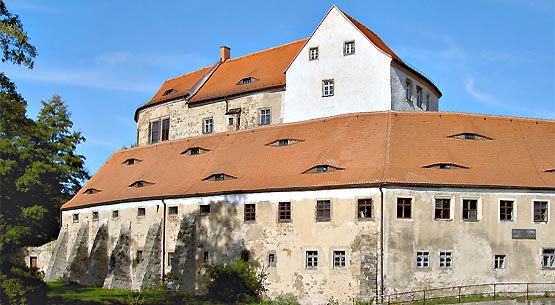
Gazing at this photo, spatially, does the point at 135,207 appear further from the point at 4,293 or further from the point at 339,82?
the point at 4,293

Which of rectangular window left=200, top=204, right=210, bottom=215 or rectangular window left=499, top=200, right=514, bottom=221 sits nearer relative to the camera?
rectangular window left=499, top=200, right=514, bottom=221

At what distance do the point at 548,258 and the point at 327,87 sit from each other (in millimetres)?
15736

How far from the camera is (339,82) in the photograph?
39938 mm

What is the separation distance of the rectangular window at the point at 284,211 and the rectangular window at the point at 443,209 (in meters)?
7.10

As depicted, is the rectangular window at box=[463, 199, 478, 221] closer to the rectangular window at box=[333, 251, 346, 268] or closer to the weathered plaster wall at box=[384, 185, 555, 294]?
the weathered plaster wall at box=[384, 185, 555, 294]

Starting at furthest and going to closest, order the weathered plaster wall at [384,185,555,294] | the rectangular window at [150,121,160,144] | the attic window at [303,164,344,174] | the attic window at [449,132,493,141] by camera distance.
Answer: the rectangular window at [150,121,160,144] → the attic window at [449,132,493,141] → the attic window at [303,164,344,174] → the weathered plaster wall at [384,185,555,294]

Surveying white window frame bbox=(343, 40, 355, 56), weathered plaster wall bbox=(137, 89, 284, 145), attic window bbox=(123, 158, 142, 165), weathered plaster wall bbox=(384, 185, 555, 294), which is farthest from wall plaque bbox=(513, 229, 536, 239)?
attic window bbox=(123, 158, 142, 165)

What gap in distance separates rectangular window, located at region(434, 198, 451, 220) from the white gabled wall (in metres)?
8.78

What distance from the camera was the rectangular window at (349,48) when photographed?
1570 inches

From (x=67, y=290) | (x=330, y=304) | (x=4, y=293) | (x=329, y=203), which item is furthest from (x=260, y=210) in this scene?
(x=4, y=293)

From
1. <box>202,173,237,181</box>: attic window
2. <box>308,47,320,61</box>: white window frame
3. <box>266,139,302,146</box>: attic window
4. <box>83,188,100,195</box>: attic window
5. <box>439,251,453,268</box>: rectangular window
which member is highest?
<box>308,47,320,61</box>: white window frame

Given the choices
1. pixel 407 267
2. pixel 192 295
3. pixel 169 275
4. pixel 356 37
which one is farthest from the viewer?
pixel 356 37

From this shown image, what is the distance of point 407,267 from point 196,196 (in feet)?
40.5

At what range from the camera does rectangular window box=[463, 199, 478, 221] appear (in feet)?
103
